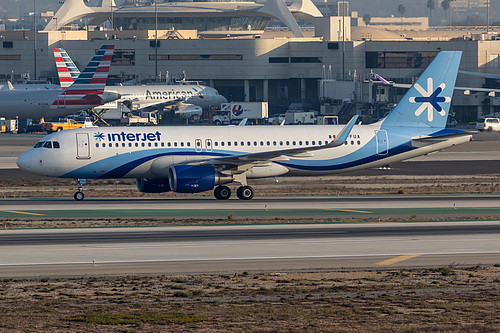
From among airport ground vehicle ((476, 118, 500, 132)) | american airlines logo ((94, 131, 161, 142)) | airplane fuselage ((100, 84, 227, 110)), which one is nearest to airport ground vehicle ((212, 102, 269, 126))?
airplane fuselage ((100, 84, 227, 110))

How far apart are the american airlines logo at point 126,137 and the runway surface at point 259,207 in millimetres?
3788

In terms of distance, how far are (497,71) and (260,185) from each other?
4047 inches

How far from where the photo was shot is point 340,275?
29234 millimetres

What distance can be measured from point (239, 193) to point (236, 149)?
9.43 feet

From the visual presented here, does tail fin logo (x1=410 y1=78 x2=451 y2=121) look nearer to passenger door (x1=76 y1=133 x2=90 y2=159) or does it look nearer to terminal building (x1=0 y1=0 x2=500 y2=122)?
passenger door (x1=76 y1=133 x2=90 y2=159)

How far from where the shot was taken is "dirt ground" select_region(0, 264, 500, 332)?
21.9 metres

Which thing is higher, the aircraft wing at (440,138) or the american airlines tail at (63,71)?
the american airlines tail at (63,71)

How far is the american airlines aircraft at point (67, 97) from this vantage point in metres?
112

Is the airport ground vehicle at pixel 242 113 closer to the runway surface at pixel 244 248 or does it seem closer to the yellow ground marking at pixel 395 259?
the runway surface at pixel 244 248

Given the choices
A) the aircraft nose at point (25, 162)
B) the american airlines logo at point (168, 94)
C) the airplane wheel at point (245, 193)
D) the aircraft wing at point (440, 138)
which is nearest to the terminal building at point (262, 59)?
the american airlines logo at point (168, 94)

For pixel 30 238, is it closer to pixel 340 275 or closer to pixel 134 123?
pixel 340 275

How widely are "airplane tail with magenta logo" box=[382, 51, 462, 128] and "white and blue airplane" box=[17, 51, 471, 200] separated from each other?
7 centimetres

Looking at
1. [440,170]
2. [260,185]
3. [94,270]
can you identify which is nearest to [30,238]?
[94,270]

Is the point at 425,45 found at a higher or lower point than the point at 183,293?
higher
